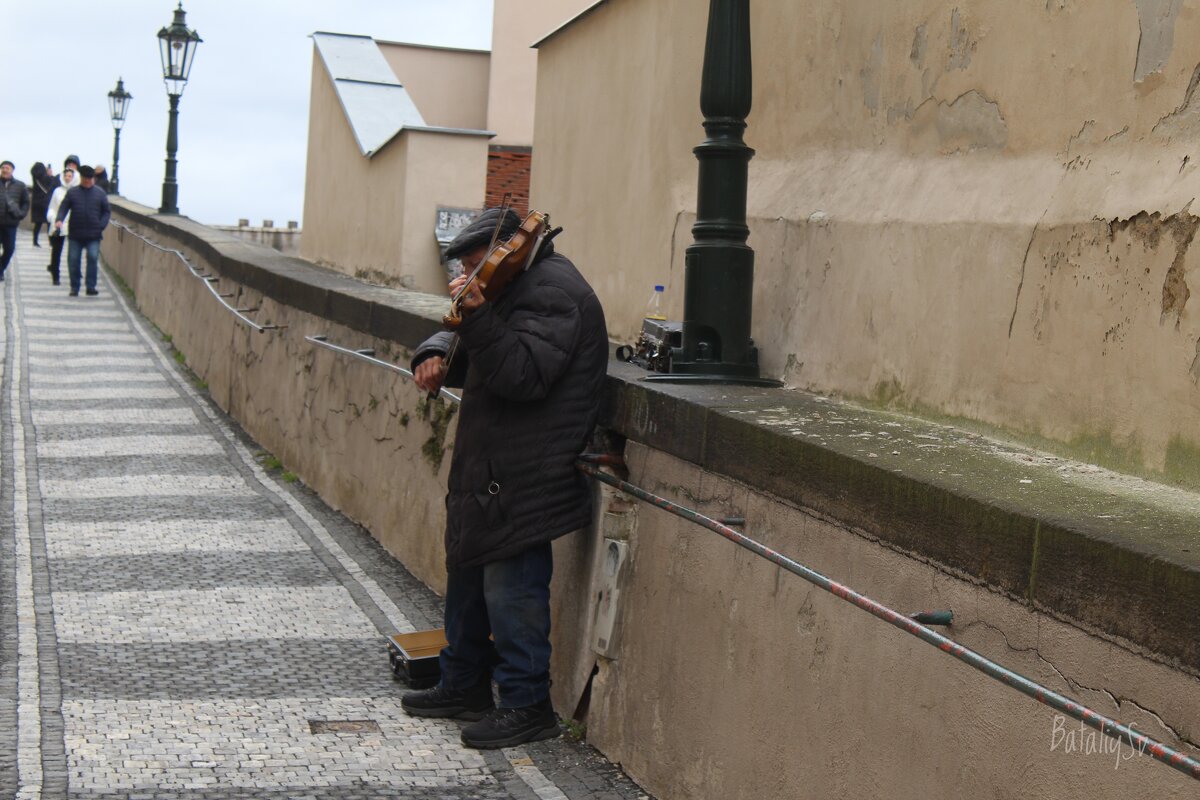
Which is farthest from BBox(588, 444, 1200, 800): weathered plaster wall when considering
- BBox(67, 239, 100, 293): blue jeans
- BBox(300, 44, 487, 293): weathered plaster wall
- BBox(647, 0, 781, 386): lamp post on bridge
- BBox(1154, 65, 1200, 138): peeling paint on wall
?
BBox(67, 239, 100, 293): blue jeans

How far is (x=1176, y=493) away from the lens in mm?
3691

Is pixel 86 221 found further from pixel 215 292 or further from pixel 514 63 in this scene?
pixel 215 292

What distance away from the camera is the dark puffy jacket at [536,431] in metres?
5.09

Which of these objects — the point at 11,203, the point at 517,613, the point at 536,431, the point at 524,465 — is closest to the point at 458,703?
the point at 517,613

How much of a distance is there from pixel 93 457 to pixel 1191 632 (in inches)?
352

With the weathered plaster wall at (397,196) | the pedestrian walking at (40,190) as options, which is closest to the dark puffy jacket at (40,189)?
the pedestrian walking at (40,190)

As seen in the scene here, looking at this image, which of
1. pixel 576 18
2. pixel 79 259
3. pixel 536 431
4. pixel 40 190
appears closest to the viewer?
pixel 536 431

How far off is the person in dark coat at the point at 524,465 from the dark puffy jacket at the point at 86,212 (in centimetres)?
1716

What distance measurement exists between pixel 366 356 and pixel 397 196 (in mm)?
4680

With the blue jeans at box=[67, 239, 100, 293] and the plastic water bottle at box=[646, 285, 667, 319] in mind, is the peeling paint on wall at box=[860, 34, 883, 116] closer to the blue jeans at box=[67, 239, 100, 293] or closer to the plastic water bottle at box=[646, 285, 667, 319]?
the plastic water bottle at box=[646, 285, 667, 319]

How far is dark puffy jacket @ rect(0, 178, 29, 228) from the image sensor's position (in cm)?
2284

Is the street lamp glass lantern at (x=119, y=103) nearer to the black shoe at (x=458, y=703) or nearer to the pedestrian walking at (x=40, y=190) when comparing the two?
the pedestrian walking at (x=40, y=190)

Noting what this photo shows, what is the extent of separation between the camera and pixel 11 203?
22891 millimetres

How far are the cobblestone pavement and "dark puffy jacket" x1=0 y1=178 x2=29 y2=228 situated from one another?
1181 cm
